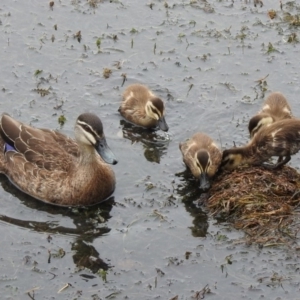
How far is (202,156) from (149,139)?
1.49 meters

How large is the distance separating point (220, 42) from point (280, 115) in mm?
2475

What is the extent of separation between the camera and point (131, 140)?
9914 mm

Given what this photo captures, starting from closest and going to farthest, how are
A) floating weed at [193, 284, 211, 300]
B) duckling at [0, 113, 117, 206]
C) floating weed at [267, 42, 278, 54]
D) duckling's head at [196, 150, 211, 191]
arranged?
floating weed at [193, 284, 211, 300]
duckling at [0, 113, 117, 206]
duckling's head at [196, 150, 211, 191]
floating weed at [267, 42, 278, 54]

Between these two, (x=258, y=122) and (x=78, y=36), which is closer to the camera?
(x=258, y=122)

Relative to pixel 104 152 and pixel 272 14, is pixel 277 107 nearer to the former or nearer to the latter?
pixel 104 152

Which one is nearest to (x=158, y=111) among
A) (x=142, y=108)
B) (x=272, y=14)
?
(x=142, y=108)

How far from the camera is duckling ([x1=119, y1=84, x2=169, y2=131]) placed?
9891 millimetres

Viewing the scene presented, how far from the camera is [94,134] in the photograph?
832 cm

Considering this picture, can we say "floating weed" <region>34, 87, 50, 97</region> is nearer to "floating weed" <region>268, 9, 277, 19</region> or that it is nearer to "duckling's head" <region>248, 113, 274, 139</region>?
"duckling's head" <region>248, 113, 274, 139</region>

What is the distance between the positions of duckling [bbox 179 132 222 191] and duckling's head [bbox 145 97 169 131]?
596 mm

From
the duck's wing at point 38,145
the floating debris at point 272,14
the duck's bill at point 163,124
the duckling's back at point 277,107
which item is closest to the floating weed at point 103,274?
the duck's wing at point 38,145

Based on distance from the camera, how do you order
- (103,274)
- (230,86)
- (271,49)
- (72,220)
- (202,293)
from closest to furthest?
1. (202,293)
2. (103,274)
3. (72,220)
4. (230,86)
5. (271,49)

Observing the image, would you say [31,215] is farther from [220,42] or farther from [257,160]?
[220,42]

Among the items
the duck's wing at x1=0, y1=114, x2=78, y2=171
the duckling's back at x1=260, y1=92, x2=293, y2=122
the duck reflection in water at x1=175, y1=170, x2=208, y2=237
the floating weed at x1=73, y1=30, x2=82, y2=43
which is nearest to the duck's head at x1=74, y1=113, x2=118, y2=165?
the duck's wing at x1=0, y1=114, x2=78, y2=171
